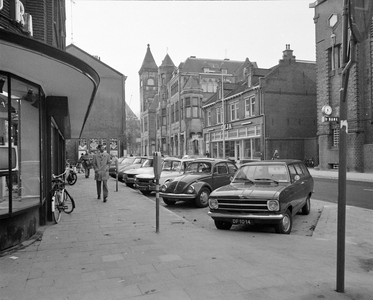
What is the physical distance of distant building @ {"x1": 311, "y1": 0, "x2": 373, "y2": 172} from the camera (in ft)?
80.0

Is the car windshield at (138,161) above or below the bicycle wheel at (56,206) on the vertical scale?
above

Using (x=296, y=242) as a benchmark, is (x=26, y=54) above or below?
A: above

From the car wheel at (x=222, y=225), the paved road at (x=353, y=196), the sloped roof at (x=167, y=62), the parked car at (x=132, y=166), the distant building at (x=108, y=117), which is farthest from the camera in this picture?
the sloped roof at (x=167, y=62)

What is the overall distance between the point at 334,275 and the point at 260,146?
32.0m

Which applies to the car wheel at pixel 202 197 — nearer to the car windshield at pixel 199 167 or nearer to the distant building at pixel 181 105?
the car windshield at pixel 199 167

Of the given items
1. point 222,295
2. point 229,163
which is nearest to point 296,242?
point 222,295

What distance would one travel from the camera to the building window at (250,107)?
123 feet

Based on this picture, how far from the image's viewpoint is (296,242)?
6.23 meters

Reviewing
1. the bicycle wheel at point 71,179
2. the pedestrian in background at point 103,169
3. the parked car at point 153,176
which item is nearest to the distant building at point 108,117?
the bicycle wheel at point 71,179

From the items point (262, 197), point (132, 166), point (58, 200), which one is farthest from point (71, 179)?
point (262, 197)

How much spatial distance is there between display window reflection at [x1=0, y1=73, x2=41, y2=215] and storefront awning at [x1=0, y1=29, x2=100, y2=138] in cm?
32

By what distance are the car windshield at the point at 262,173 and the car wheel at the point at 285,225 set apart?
91cm

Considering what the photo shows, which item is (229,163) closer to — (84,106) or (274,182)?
(274,182)

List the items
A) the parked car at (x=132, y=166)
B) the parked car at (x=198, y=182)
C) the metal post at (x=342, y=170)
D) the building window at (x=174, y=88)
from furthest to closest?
the building window at (x=174, y=88)
the parked car at (x=132, y=166)
the parked car at (x=198, y=182)
the metal post at (x=342, y=170)
